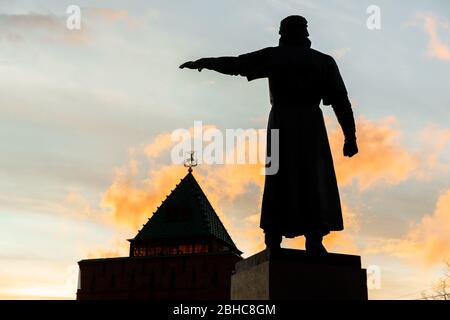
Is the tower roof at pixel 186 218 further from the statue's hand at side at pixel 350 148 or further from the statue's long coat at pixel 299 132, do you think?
the statue's long coat at pixel 299 132

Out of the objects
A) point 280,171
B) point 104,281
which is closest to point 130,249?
point 104,281

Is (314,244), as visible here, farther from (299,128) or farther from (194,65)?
(194,65)

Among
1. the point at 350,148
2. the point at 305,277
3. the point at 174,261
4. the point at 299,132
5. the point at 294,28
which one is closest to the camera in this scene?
the point at 305,277

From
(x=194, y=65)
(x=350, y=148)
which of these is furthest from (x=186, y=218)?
(x=350, y=148)

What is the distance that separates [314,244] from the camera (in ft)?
23.5

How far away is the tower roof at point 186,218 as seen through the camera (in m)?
56.4

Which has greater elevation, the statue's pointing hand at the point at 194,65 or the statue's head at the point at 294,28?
the statue's head at the point at 294,28

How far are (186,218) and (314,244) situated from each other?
5113 cm

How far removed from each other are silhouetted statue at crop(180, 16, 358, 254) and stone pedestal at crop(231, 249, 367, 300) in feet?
0.92

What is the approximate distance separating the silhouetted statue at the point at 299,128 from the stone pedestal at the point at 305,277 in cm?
28

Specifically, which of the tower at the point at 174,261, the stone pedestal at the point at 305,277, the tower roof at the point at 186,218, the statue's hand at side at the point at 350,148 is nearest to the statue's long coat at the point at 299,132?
the statue's hand at side at the point at 350,148

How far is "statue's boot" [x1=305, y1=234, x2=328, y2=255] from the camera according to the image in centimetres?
712

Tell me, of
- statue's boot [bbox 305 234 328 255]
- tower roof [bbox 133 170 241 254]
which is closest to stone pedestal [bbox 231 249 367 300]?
statue's boot [bbox 305 234 328 255]
